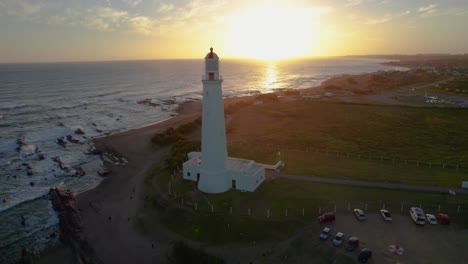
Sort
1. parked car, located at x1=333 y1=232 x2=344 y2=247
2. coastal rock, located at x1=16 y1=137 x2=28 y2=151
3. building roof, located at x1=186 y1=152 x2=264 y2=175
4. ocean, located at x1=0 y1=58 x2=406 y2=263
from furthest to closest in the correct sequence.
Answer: coastal rock, located at x1=16 y1=137 x2=28 y2=151
building roof, located at x1=186 y1=152 x2=264 y2=175
ocean, located at x1=0 y1=58 x2=406 y2=263
parked car, located at x1=333 y1=232 x2=344 y2=247

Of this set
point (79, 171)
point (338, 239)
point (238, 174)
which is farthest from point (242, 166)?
point (79, 171)

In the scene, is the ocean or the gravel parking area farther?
the ocean

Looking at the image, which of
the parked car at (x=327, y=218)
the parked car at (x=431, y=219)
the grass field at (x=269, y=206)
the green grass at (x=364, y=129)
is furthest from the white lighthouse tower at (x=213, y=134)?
the green grass at (x=364, y=129)

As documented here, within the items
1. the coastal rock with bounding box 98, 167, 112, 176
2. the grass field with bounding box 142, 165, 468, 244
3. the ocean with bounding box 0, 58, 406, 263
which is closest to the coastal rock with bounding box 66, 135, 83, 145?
the ocean with bounding box 0, 58, 406, 263

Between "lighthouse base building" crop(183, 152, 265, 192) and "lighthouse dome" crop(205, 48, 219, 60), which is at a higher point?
"lighthouse dome" crop(205, 48, 219, 60)

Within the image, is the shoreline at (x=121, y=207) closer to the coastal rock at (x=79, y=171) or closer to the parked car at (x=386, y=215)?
the coastal rock at (x=79, y=171)

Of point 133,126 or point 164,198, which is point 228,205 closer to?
point 164,198

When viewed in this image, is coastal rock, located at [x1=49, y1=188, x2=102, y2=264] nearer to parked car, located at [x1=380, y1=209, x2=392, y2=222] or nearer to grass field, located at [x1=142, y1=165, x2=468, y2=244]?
grass field, located at [x1=142, y1=165, x2=468, y2=244]
